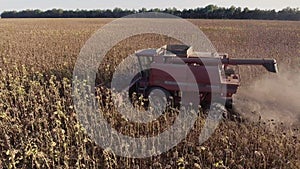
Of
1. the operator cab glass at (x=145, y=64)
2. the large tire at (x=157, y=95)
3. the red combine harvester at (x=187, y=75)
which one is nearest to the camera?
the red combine harvester at (x=187, y=75)

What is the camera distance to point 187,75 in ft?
18.7

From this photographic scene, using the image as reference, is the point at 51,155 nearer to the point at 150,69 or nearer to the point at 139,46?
the point at 150,69

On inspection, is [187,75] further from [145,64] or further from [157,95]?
[145,64]

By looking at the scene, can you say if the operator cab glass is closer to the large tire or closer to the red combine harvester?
the red combine harvester

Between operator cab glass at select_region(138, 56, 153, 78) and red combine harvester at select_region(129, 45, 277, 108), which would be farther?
operator cab glass at select_region(138, 56, 153, 78)

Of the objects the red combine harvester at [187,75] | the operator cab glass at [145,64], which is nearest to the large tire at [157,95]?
the red combine harvester at [187,75]

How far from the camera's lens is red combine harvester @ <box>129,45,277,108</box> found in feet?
18.4

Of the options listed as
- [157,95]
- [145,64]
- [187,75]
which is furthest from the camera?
[145,64]

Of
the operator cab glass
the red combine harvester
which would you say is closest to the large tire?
the red combine harvester

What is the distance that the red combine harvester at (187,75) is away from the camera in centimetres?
562

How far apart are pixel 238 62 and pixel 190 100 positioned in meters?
1.21

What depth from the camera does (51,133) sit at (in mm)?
4637

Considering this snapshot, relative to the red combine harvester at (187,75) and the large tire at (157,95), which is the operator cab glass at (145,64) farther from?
the large tire at (157,95)

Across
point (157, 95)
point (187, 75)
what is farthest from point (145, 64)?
point (187, 75)
